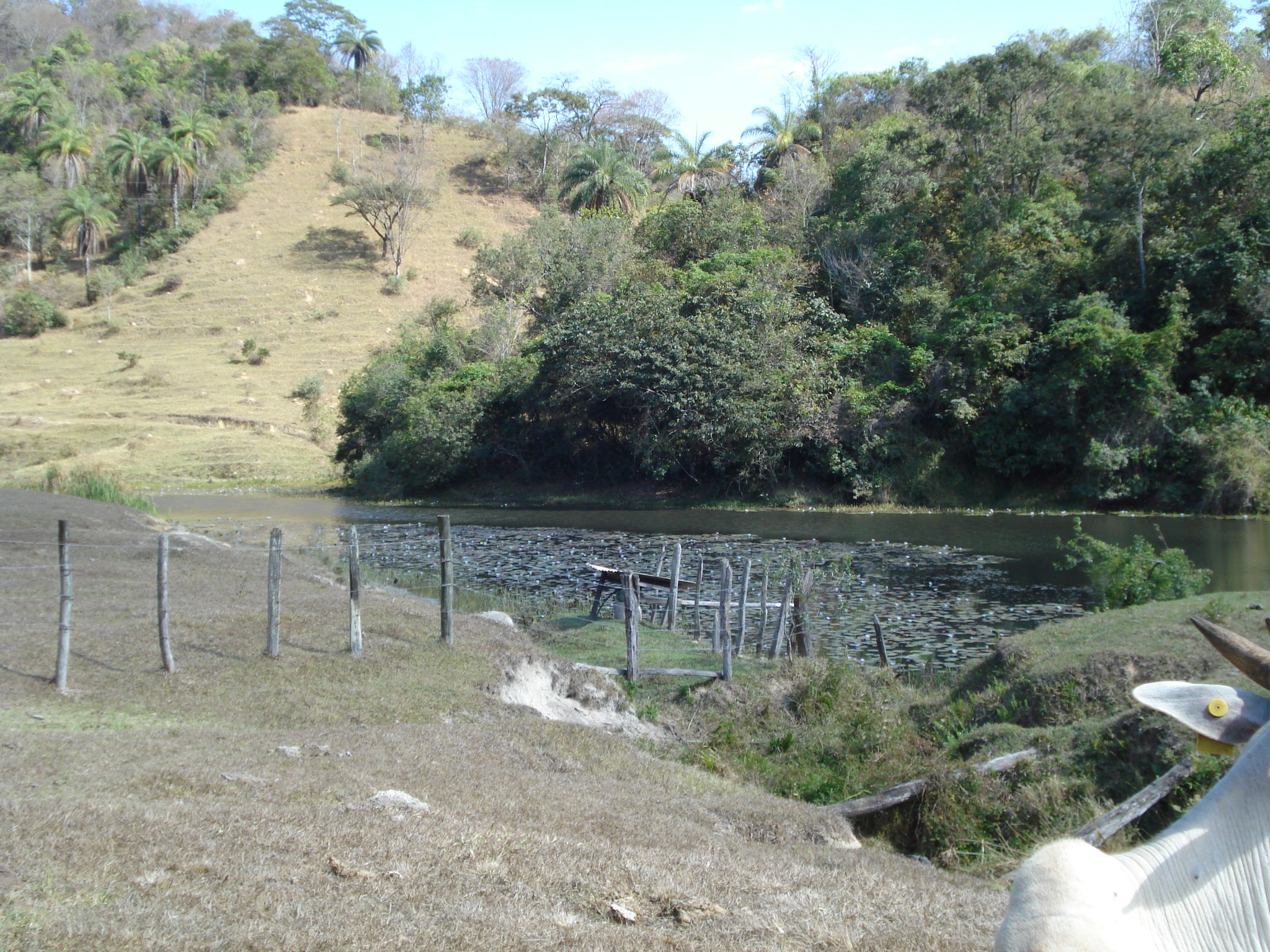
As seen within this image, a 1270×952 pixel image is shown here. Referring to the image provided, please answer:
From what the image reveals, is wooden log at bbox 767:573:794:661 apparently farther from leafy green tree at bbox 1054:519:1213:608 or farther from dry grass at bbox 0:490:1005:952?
leafy green tree at bbox 1054:519:1213:608

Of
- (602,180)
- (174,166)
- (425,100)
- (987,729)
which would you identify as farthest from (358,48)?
(987,729)

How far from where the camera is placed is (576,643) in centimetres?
1492

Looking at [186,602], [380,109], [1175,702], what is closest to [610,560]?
[186,602]

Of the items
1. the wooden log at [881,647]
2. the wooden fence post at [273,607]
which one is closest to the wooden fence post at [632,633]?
the wooden log at [881,647]

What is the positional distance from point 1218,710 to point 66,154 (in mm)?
88938

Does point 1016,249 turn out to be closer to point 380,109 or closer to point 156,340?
point 156,340

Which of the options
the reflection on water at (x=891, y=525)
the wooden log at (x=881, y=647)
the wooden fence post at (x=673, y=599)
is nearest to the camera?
the wooden log at (x=881, y=647)

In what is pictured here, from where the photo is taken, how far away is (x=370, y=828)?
218 inches

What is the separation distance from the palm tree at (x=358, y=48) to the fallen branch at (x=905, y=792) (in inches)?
4329

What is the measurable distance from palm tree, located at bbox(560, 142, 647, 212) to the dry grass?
158ft

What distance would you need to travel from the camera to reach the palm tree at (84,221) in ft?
231

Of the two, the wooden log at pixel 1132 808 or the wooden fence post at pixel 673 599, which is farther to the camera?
the wooden fence post at pixel 673 599

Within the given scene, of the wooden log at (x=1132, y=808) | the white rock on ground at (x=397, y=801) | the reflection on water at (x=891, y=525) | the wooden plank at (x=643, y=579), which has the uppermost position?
the wooden log at (x=1132, y=808)

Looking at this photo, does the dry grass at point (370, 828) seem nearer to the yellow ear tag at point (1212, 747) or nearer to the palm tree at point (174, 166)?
the yellow ear tag at point (1212, 747)
